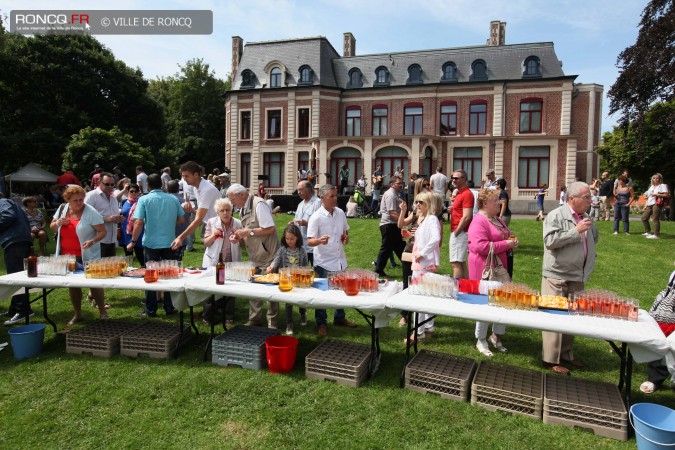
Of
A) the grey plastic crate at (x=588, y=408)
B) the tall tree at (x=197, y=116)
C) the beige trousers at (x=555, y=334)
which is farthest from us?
the tall tree at (x=197, y=116)

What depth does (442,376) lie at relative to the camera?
151 inches

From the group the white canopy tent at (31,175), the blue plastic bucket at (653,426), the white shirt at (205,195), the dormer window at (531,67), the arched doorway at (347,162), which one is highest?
the dormer window at (531,67)

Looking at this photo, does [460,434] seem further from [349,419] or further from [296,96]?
[296,96]

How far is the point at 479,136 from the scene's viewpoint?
2614 cm

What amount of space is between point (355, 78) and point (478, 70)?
7820mm

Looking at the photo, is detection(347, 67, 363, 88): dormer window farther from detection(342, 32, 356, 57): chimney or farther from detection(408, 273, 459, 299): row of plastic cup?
detection(408, 273, 459, 299): row of plastic cup

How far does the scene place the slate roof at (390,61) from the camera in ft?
84.8

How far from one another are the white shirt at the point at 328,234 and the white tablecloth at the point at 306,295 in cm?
106

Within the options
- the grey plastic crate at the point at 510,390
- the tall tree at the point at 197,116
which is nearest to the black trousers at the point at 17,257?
the grey plastic crate at the point at 510,390

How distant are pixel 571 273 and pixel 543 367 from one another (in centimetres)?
103

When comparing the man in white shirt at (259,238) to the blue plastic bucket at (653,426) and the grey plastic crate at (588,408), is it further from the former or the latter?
the blue plastic bucket at (653,426)

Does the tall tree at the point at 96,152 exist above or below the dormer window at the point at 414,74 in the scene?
below

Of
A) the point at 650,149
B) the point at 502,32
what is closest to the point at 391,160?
the point at 502,32

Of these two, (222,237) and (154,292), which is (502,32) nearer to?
(222,237)
